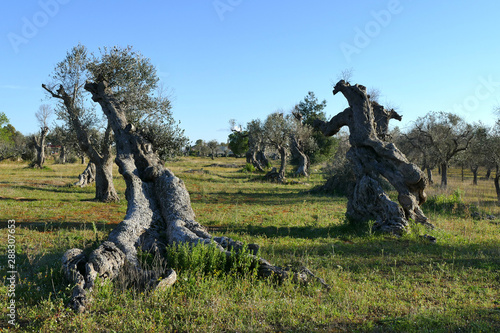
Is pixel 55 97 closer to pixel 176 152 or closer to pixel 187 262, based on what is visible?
pixel 176 152

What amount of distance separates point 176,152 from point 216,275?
17893 millimetres

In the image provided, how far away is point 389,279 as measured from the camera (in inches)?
259

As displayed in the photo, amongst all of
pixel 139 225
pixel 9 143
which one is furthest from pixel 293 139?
pixel 9 143

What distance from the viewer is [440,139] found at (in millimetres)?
31000

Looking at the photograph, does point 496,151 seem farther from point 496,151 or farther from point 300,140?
point 300,140

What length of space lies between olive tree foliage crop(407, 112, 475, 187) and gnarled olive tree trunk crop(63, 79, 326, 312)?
28.2m

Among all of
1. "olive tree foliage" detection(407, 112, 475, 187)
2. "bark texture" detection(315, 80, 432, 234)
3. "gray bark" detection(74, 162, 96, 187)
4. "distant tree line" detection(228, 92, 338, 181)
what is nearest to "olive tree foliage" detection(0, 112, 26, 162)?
"gray bark" detection(74, 162, 96, 187)

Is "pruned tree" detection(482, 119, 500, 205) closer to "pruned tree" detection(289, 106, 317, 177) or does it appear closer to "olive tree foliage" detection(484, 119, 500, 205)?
"olive tree foliage" detection(484, 119, 500, 205)

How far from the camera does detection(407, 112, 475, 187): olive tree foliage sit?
30.7m

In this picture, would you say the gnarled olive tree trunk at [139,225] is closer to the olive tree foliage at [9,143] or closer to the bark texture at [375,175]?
the bark texture at [375,175]

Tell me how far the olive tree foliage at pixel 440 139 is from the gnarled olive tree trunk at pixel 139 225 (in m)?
28.2

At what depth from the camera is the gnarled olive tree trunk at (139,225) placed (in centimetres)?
550

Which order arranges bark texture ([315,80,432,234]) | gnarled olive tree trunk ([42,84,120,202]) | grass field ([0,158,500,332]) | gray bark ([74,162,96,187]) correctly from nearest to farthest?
grass field ([0,158,500,332]) < bark texture ([315,80,432,234]) < gnarled olive tree trunk ([42,84,120,202]) < gray bark ([74,162,96,187])

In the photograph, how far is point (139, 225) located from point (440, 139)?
31223 mm
